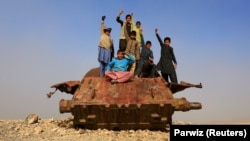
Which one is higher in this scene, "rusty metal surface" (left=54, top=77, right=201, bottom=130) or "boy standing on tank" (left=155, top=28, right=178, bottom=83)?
"boy standing on tank" (left=155, top=28, right=178, bottom=83)

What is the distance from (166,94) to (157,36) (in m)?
2.78

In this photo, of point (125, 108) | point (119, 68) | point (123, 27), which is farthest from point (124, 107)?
point (123, 27)

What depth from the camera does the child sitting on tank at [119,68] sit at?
8.98 meters

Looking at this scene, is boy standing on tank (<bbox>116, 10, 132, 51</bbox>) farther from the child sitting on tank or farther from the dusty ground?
the dusty ground

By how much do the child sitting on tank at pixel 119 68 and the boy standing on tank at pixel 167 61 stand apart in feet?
3.81

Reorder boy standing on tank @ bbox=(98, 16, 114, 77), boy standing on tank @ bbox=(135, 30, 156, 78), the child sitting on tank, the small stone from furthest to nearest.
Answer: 1. boy standing on tank @ bbox=(135, 30, 156, 78)
2. boy standing on tank @ bbox=(98, 16, 114, 77)
3. the small stone
4. the child sitting on tank

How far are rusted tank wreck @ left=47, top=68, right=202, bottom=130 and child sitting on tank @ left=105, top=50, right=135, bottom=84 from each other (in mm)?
407

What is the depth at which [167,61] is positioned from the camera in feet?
34.6

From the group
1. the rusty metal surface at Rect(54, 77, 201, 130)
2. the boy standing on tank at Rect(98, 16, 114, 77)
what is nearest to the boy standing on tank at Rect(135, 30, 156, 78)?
the boy standing on tank at Rect(98, 16, 114, 77)

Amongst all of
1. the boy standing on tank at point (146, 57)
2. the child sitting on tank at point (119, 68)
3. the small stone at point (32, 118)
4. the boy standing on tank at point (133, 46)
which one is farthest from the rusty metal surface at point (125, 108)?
the boy standing on tank at point (146, 57)

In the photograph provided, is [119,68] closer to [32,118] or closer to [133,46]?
[133,46]

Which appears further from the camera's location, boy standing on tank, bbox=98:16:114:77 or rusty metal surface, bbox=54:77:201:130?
boy standing on tank, bbox=98:16:114:77

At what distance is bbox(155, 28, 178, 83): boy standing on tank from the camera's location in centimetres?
1046

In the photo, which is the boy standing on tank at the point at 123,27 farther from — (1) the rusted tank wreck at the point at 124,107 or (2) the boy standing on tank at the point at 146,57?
(1) the rusted tank wreck at the point at 124,107
